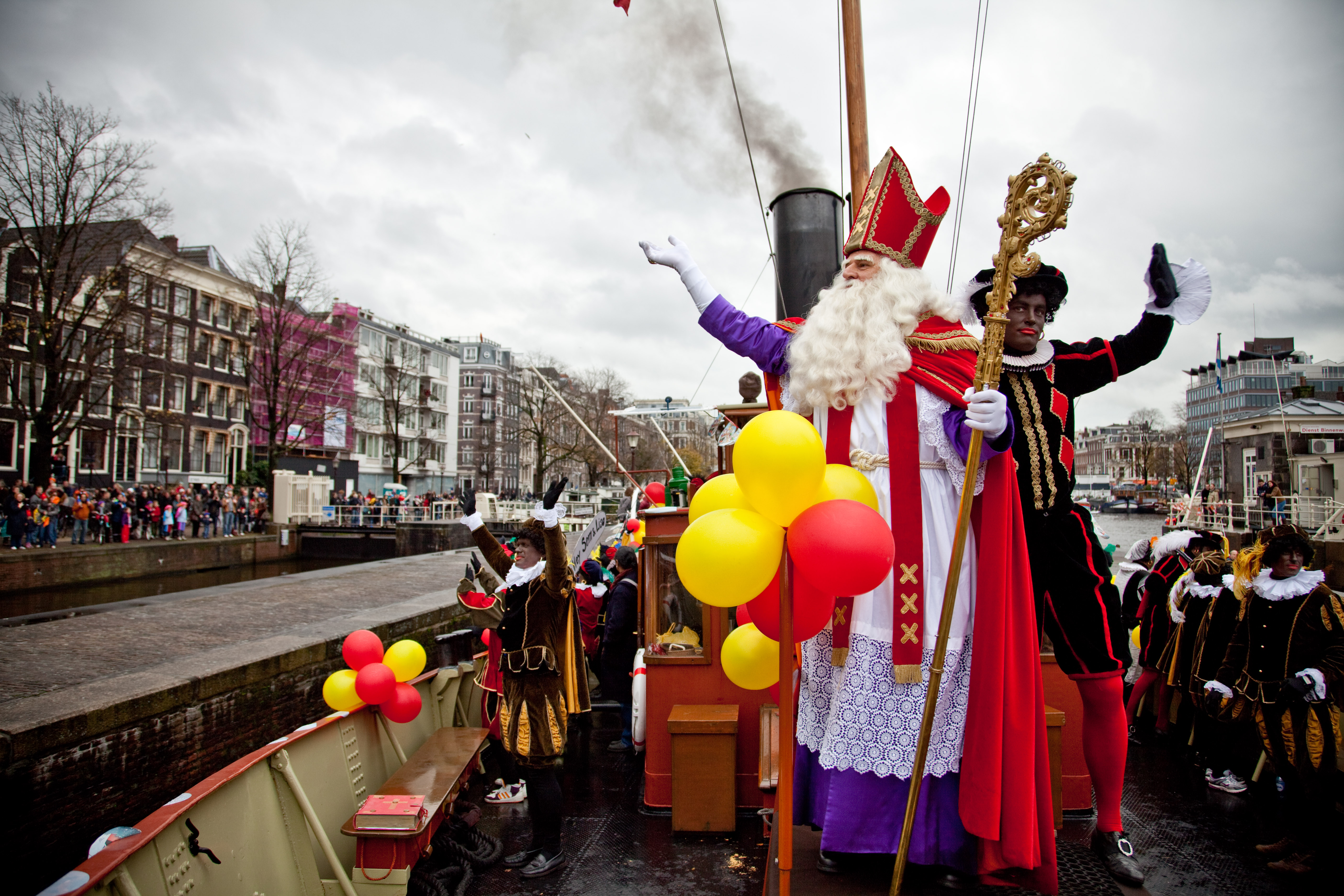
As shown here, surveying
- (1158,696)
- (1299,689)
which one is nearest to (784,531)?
(1299,689)

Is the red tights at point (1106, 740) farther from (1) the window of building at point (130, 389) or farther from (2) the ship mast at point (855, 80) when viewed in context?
(1) the window of building at point (130, 389)

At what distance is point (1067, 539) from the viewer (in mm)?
2594

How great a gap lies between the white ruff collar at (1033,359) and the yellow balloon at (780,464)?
1272 millimetres

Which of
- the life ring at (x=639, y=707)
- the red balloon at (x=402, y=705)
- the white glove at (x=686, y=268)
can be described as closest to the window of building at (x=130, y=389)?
the red balloon at (x=402, y=705)

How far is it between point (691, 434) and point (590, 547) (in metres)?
54.4

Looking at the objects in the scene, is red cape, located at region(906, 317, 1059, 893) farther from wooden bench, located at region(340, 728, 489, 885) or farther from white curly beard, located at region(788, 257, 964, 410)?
wooden bench, located at region(340, 728, 489, 885)

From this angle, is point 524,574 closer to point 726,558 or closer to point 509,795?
point 509,795

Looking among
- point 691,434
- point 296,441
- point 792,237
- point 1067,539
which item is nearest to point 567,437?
point 691,434

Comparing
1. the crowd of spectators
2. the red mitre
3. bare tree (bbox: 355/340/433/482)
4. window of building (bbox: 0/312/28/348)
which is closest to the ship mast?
the red mitre

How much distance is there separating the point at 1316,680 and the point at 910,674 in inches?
117

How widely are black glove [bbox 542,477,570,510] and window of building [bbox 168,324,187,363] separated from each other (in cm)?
2992

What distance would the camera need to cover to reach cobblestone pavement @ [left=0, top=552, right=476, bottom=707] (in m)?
6.84

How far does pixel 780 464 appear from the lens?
1.87m

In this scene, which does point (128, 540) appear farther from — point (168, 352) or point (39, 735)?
point (39, 735)
